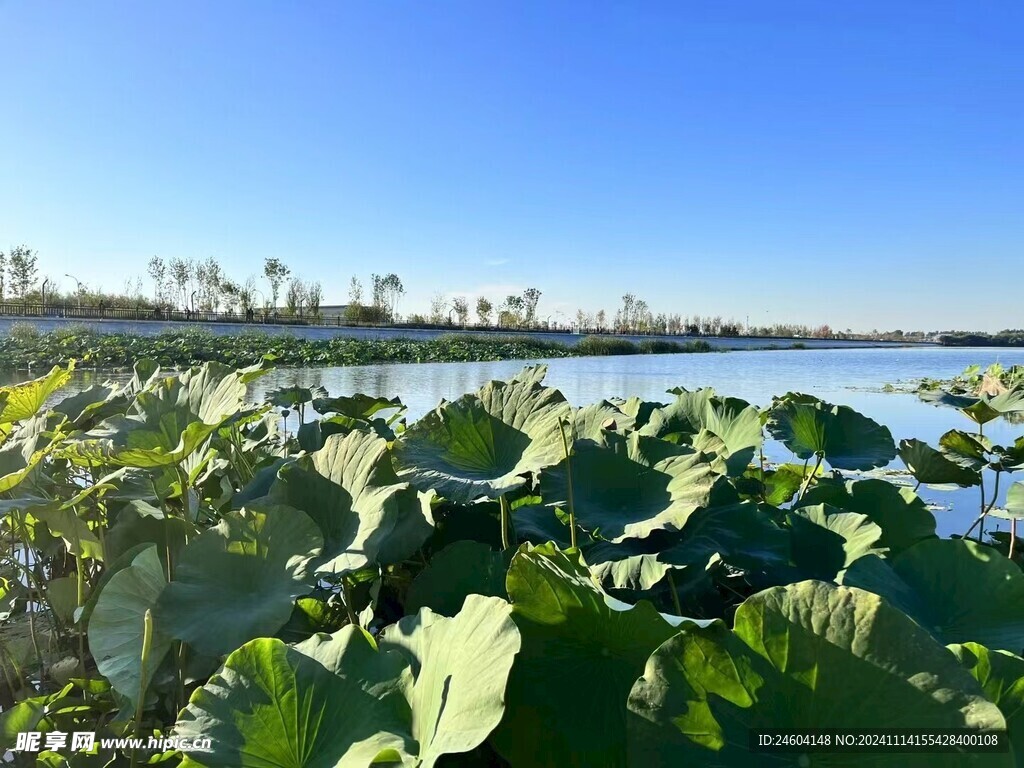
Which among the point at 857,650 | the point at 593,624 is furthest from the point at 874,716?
the point at 593,624

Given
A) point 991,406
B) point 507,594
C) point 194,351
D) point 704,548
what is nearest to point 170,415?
point 507,594

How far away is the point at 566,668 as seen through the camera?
15.4 inches

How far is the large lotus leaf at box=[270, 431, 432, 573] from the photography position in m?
0.55

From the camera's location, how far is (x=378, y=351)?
12.8 meters

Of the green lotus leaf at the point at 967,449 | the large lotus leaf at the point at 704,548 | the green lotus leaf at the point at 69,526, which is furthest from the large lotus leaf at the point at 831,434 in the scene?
the green lotus leaf at the point at 69,526

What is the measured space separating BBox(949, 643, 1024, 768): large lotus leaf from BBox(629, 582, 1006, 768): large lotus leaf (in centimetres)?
7

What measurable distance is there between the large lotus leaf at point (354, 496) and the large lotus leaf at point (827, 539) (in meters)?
0.38

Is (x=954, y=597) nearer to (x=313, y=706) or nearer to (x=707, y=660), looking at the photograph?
(x=707, y=660)

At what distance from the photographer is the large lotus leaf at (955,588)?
0.51 metres

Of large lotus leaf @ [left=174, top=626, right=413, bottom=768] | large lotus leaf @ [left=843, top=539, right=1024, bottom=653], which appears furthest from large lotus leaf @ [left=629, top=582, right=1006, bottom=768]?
large lotus leaf @ [left=843, top=539, right=1024, bottom=653]

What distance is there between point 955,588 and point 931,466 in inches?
20.5

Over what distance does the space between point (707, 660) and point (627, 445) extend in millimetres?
398

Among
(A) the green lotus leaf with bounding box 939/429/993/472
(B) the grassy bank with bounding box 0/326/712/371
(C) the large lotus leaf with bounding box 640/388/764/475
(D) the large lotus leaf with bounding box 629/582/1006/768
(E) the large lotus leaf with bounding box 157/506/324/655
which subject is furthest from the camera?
(B) the grassy bank with bounding box 0/326/712/371

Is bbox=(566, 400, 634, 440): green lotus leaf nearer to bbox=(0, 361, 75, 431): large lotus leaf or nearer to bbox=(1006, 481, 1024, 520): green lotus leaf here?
bbox=(1006, 481, 1024, 520): green lotus leaf
